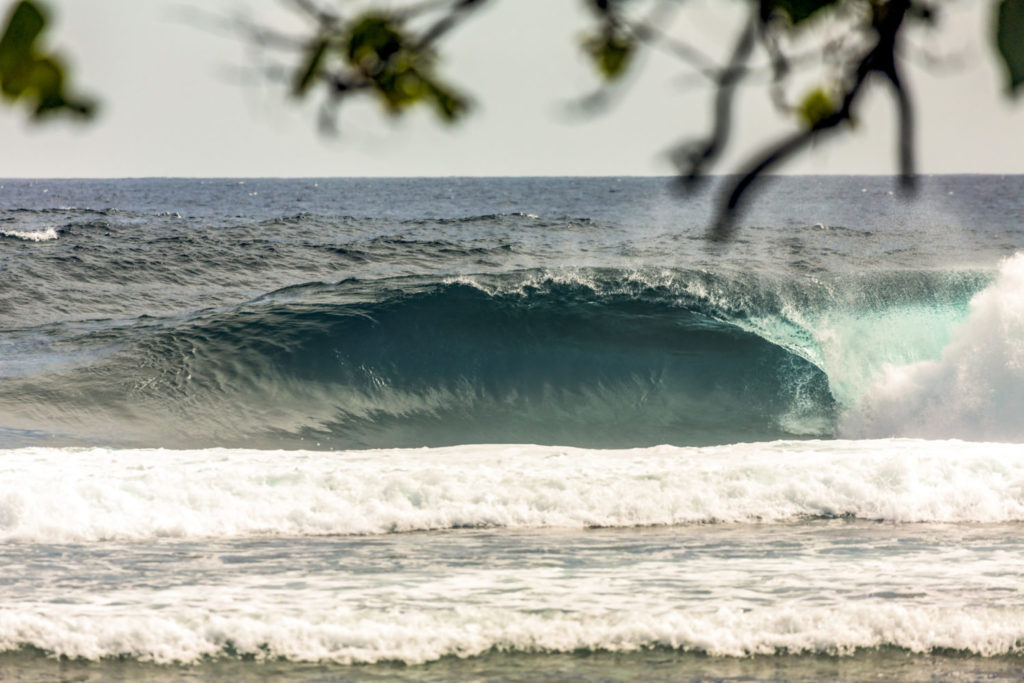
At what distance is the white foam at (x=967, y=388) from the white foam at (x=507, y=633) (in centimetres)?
730

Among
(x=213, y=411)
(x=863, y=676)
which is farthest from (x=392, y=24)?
(x=213, y=411)

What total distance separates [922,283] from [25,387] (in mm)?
13524

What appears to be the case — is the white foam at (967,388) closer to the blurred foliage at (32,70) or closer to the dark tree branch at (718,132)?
the dark tree branch at (718,132)

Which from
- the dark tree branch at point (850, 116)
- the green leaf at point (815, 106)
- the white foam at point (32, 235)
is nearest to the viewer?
the dark tree branch at point (850, 116)

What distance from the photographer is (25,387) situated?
44.9ft

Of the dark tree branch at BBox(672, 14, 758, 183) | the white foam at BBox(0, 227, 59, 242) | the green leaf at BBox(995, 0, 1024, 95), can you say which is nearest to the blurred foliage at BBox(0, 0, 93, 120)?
the dark tree branch at BBox(672, 14, 758, 183)

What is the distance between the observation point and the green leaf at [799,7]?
3.07 feet

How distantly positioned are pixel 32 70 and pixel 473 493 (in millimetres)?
7965

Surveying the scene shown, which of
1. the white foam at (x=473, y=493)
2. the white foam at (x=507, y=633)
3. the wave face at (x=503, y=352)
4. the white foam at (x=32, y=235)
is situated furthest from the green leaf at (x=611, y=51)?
the white foam at (x=32, y=235)

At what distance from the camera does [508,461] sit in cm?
985

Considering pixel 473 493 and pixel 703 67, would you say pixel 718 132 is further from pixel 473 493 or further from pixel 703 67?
pixel 473 493

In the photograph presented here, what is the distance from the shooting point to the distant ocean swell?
13070 mm

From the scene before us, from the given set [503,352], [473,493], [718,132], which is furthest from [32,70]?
[503,352]

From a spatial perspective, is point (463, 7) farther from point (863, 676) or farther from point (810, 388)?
point (810, 388)
